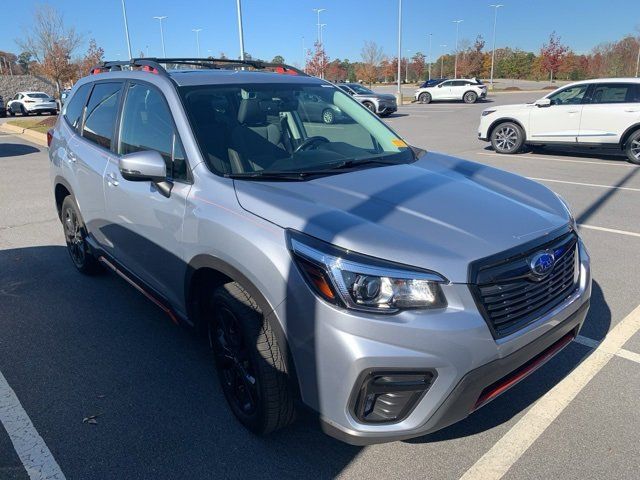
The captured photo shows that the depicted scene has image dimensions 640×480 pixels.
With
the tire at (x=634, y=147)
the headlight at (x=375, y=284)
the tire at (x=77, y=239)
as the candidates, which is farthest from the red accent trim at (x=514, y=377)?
the tire at (x=634, y=147)

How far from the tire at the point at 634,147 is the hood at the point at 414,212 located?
936 cm

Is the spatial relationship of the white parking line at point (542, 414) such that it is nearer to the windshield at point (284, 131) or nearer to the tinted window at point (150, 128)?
the windshield at point (284, 131)

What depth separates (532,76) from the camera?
242 ft

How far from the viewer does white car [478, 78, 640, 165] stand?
10789mm

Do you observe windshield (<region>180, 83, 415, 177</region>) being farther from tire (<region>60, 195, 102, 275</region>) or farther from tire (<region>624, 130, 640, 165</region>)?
tire (<region>624, 130, 640, 165</region>)

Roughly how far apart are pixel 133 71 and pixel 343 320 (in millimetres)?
2837

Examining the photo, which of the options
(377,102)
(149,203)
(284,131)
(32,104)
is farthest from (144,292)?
(32,104)

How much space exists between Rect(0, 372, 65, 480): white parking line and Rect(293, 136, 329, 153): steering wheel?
7.25 ft

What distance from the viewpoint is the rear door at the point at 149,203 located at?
9.77 feet

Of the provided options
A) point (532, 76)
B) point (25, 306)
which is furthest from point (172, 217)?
point (532, 76)

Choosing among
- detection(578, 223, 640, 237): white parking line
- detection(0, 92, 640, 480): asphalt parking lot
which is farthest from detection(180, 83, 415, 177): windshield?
detection(578, 223, 640, 237): white parking line

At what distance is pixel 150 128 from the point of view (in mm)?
3375

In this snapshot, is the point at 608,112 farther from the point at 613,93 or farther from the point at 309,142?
the point at 309,142

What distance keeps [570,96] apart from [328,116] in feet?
32.2
